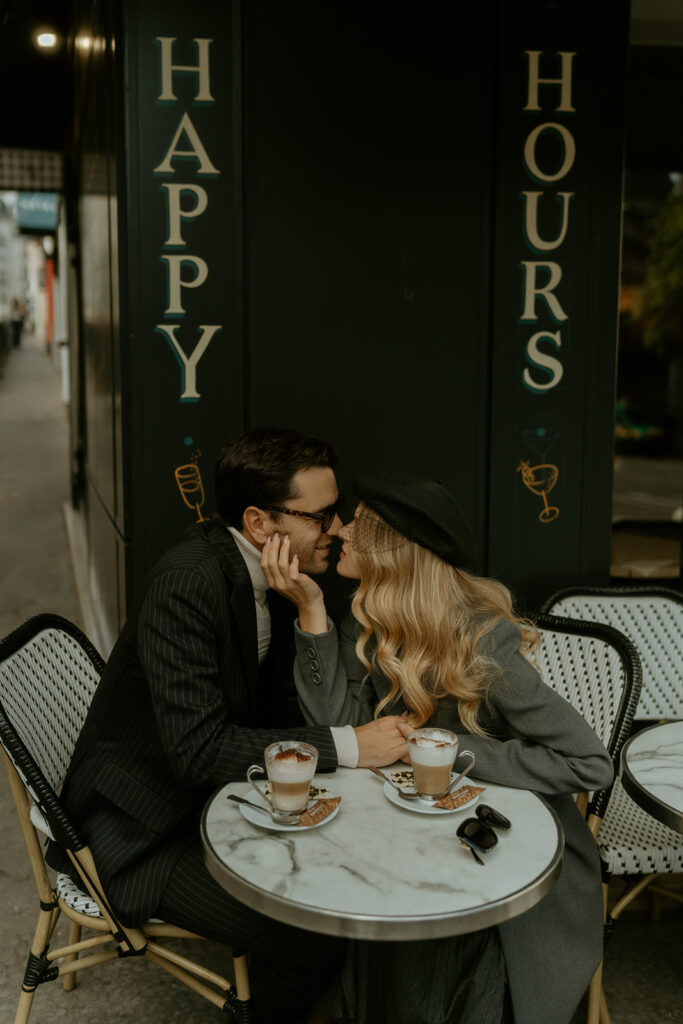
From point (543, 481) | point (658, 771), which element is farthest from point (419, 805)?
point (543, 481)

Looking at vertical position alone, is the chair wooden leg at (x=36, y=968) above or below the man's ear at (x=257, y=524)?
below

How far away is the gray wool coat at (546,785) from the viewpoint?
2191 millimetres

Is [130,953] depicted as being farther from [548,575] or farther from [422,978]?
[548,575]

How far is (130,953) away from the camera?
2355 millimetres

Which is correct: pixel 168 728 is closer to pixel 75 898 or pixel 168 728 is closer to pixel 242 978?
pixel 75 898

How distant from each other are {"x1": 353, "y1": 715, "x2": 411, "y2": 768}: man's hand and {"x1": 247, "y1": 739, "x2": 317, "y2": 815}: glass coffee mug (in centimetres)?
26

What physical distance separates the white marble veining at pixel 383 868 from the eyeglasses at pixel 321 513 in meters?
0.76

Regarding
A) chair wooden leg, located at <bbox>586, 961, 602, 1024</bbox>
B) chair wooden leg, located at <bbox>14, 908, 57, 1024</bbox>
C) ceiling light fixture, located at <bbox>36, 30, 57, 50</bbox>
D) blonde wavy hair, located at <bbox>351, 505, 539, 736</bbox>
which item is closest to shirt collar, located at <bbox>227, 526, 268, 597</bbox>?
blonde wavy hair, located at <bbox>351, 505, 539, 736</bbox>

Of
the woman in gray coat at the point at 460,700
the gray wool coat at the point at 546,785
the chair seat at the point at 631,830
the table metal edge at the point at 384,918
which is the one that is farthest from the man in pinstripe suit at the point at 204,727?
the chair seat at the point at 631,830

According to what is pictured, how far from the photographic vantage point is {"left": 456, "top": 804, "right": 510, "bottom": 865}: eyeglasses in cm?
186

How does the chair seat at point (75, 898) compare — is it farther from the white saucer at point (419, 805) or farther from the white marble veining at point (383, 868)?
the white saucer at point (419, 805)

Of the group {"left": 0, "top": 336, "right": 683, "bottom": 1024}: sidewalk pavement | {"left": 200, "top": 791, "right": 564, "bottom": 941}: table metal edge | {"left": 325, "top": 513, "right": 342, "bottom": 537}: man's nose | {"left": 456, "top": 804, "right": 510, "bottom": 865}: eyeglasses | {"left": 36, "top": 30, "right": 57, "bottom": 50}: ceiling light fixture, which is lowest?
{"left": 0, "top": 336, "right": 683, "bottom": 1024}: sidewalk pavement

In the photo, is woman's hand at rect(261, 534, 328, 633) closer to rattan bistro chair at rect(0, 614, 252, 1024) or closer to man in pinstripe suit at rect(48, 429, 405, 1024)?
man in pinstripe suit at rect(48, 429, 405, 1024)

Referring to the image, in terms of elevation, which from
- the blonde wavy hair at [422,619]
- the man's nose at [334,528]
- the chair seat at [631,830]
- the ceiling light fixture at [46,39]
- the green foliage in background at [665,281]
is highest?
the ceiling light fixture at [46,39]
